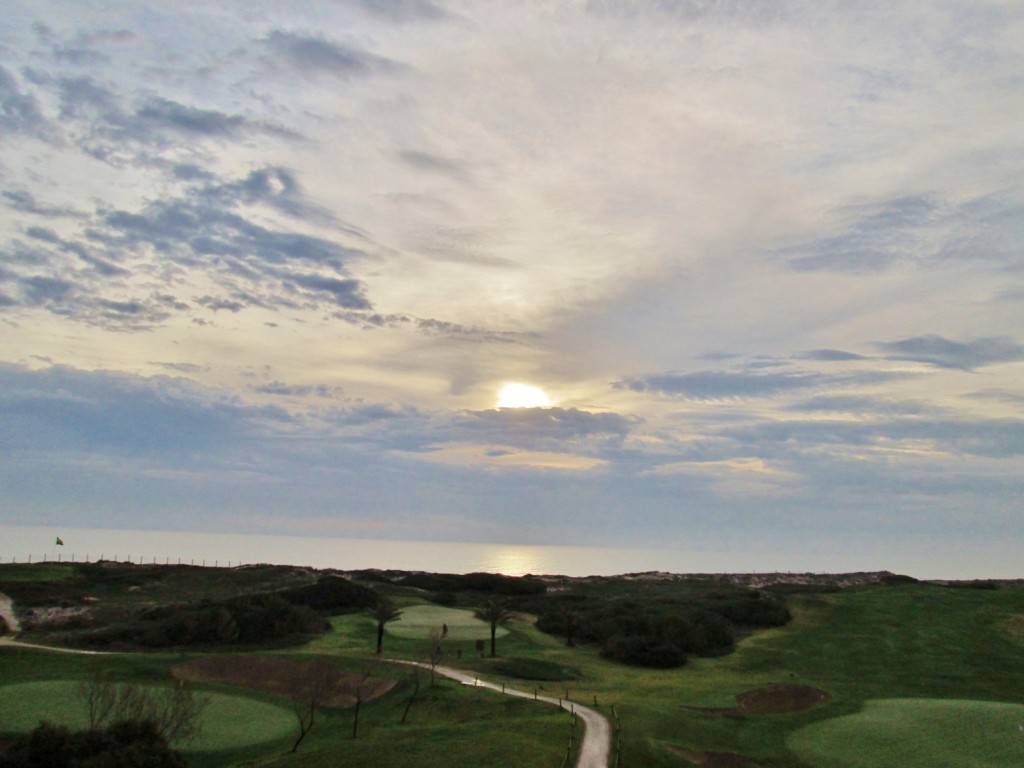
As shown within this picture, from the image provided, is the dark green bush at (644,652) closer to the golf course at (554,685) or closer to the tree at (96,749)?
the golf course at (554,685)

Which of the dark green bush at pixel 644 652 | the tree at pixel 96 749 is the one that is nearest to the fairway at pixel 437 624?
the dark green bush at pixel 644 652

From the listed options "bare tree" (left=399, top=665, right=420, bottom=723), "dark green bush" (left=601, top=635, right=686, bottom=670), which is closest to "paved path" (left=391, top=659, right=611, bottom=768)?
"bare tree" (left=399, top=665, right=420, bottom=723)

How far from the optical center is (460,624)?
90.1 m

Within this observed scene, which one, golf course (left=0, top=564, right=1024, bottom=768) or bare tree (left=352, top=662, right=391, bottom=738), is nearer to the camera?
golf course (left=0, top=564, right=1024, bottom=768)

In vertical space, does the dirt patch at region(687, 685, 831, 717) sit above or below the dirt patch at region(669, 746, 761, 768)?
above

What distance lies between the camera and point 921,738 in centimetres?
4403

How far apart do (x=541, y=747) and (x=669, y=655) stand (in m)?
38.1

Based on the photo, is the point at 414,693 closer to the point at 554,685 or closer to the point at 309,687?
the point at 309,687

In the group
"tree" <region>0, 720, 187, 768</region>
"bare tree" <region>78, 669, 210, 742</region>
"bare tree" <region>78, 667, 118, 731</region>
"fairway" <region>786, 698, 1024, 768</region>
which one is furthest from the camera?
"fairway" <region>786, 698, 1024, 768</region>

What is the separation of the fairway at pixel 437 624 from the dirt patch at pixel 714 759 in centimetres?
4219

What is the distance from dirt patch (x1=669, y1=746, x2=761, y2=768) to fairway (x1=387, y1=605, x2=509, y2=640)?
138 feet

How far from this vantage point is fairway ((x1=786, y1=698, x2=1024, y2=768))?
40719 millimetres

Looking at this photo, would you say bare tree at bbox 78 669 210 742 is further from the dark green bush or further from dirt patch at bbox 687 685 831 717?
the dark green bush

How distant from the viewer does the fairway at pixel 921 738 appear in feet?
134
